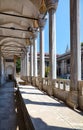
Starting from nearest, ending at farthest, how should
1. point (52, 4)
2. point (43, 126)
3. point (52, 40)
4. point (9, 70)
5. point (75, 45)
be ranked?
point (43, 126)
point (75, 45)
point (52, 4)
point (52, 40)
point (9, 70)

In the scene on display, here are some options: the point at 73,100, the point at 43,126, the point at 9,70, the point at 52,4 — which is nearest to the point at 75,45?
the point at 73,100

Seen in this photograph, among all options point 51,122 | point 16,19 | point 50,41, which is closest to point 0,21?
point 16,19

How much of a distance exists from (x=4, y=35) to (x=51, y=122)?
23.6m

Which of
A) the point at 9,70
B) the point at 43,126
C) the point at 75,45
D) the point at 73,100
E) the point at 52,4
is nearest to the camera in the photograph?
the point at 43,126

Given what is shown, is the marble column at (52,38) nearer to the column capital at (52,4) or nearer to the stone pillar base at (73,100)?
the column capital at (52,4)

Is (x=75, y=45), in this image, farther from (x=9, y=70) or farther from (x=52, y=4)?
(x=9, y=70)

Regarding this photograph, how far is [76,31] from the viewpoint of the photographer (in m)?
6.95

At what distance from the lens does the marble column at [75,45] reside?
6852 mm

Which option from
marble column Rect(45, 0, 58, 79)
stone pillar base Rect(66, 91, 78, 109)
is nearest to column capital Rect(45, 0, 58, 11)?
marble column Rect(45, 0, 58, 79)

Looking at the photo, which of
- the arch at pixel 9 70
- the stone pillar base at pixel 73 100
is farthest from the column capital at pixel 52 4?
the arch at pixel 9 70

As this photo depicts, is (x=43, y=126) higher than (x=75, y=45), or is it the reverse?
(x=75, y=45)

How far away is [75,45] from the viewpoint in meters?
6.91

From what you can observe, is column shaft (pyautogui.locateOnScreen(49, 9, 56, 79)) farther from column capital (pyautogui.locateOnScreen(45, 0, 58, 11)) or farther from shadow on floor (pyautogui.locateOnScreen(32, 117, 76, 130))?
shadow on floor (pyautogui.locateOnScreen(32, 117, 76, 130))

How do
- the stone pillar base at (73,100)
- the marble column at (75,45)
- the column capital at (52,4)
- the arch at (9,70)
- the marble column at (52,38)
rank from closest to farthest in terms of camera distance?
the stone pillar base at (73,100) → the marble column at (75,45) → the column capital at (52,4) → the marble column at (52,38) → the arch at (9,70)
